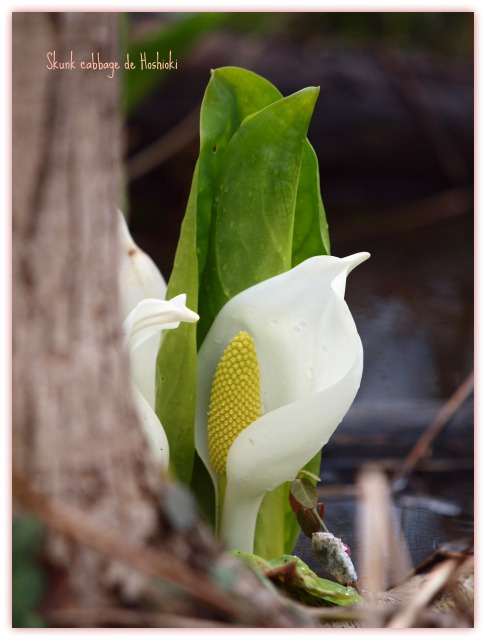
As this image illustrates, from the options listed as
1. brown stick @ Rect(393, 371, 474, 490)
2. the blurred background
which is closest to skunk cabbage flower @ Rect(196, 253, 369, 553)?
brown stick @ Rect(393, 371, 474, 490)

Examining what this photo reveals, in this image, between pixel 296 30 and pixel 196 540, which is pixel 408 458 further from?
pixel 296 30

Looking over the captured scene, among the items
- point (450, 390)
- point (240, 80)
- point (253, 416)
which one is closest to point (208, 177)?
point (240, 80)

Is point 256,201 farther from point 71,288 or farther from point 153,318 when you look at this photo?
point 71,288

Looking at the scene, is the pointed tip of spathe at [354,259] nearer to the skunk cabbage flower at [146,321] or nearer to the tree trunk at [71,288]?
the skunk cabbage flower at [146,321]

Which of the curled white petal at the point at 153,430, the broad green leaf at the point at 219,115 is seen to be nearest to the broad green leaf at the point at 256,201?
the broad green leaf at the point at 219,115

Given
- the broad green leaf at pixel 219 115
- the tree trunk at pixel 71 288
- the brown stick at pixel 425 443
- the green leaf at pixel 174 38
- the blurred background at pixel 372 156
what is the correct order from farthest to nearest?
1. the blurred background at pixel 372 156
2. the green leaf at pixel 174 38
3. the brown stick at pixel 425 443
4. the broad green leaf at pixel 219 115
5. the tree trunk at pixel 71 288

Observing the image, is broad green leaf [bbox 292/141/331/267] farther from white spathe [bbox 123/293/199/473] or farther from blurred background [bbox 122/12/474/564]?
blurred background [bbox 122/12/474/564]
